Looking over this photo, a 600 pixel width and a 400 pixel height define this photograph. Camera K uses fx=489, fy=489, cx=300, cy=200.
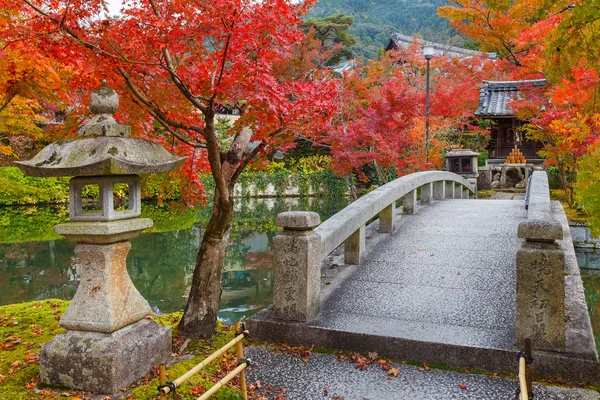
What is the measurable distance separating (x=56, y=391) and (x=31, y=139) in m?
24.2

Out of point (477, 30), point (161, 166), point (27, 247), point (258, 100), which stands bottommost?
point (27, 247)

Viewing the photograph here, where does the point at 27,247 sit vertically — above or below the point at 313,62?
below

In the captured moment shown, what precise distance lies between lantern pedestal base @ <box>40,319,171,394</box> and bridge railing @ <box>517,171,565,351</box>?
3.03 m

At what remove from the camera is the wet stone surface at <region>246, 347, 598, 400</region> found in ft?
11.4

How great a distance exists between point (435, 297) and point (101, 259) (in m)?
3.29

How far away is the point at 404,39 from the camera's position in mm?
38812

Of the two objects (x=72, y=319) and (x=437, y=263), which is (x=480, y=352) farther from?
(x=72, y=319)

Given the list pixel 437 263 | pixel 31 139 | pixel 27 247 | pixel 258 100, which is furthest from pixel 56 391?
pixel 31 139

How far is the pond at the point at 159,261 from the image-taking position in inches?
380

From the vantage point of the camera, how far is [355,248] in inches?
247

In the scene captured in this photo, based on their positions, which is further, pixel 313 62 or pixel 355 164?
pixel 313 62

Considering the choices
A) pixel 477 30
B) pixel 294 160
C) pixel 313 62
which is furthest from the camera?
pixel 294 160

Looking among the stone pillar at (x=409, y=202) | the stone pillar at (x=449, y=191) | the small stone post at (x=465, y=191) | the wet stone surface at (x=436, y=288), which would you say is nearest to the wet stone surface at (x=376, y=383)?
the wet stone surface at (x=436, y=288)

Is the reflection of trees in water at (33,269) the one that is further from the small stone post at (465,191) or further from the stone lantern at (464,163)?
the stone lantern at (464,163)
